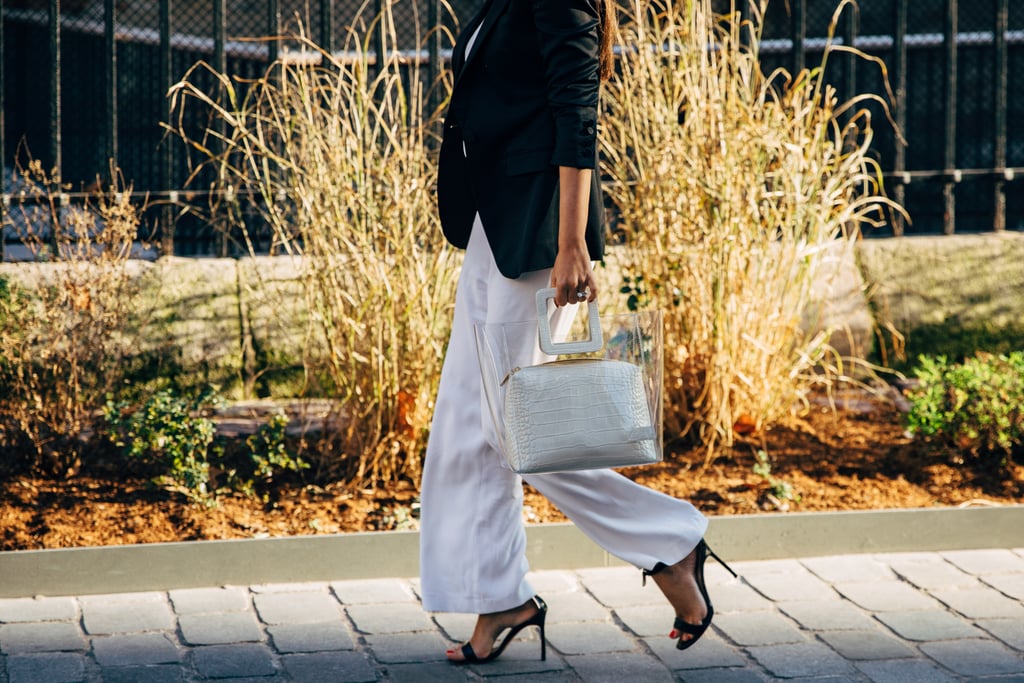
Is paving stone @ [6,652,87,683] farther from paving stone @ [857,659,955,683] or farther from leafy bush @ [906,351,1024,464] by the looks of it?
leafy bush @ [906,351,1024,464]

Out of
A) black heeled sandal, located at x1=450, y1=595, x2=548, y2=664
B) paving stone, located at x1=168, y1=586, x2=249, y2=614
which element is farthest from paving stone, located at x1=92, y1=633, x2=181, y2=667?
black heeled sandal, located at x1=450, y1=595, x2=548, y2=664

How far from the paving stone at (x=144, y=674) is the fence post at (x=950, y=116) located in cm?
477

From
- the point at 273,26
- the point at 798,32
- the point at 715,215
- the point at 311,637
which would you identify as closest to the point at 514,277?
the point at 311,637

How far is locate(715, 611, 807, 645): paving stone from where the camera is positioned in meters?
3.19

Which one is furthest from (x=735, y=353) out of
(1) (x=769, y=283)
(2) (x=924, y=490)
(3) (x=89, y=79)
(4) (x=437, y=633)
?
(3) (x=89, y=79)

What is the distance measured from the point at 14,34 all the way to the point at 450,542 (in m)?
5.14

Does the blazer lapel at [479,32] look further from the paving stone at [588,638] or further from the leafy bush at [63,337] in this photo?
the leafy bush at [63,337]

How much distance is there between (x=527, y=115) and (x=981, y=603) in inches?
77.9

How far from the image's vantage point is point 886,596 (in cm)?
354

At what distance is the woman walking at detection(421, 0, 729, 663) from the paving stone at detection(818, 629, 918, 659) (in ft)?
1.33

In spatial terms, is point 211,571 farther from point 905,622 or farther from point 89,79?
point 89,79

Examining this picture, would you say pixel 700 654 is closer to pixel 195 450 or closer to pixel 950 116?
pixel 195 450

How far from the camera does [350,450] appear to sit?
4.27 metres

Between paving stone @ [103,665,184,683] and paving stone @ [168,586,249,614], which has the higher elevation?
paving stone @ [168,586,249,614]
